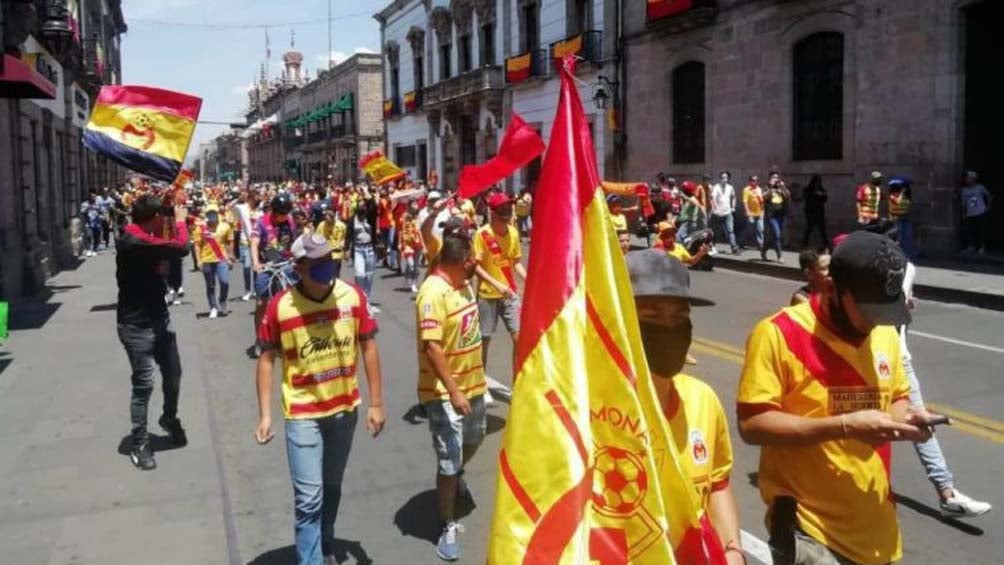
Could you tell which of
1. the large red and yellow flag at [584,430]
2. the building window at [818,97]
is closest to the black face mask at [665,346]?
the large red and yellow flag at [584,430]

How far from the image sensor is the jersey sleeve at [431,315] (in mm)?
4973

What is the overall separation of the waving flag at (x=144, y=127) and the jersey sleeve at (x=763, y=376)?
21.4ft

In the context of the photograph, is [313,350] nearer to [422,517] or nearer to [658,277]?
[422,517]

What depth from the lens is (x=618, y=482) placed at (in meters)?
1.99

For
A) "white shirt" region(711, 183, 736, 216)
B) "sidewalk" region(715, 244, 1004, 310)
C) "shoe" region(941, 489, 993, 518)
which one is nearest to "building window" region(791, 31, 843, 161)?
"white shirt" region(711, 183, 736, 216)

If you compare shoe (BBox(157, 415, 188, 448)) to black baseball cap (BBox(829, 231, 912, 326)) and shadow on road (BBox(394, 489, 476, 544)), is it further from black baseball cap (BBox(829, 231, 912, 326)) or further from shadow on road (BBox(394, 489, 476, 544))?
black baseball cap (BBox(829, 231, 912, 326))

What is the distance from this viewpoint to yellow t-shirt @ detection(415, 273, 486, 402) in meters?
4.99

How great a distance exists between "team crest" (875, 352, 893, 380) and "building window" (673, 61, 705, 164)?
21.6m

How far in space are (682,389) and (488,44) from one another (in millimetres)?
36420

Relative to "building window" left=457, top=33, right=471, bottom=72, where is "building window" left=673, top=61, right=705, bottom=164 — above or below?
below

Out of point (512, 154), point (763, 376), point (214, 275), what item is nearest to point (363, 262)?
point (214, 275)

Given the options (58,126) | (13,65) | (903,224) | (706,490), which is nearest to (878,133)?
(903,224)

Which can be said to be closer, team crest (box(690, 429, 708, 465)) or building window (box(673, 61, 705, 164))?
team crest (box(690, 429, 708, 465))

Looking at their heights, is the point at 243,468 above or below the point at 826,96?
below
